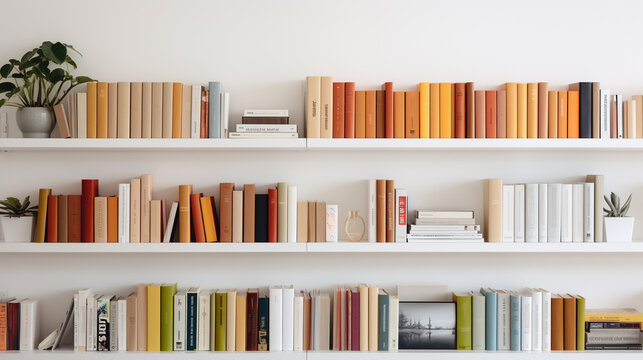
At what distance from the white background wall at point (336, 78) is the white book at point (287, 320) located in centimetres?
16

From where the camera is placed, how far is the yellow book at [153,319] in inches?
95.6

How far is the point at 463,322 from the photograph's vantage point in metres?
2.44

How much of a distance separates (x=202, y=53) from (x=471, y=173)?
1326 mm

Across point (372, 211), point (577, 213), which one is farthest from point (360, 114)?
point (577, 213)

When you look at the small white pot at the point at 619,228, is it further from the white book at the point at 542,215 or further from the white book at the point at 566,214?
the white book at the point at 542,215

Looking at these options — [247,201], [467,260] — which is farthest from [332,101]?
[467,260]

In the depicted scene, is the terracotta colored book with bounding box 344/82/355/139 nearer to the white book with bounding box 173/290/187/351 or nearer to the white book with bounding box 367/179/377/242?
the white book with bounding box 367/179/377/242

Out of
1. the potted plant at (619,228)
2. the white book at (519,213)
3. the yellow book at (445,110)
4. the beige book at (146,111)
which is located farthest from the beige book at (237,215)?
the potted plant at (619,228)

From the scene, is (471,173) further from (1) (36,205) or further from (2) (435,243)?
(1) (36,205)

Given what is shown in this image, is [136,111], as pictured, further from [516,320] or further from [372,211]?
[516,320]

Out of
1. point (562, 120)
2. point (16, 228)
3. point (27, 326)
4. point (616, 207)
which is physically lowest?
point (27, 326)

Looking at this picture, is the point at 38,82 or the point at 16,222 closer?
the point at 16,222

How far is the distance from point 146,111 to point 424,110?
3.85 feet

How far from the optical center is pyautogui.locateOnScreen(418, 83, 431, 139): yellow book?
2438 mm
